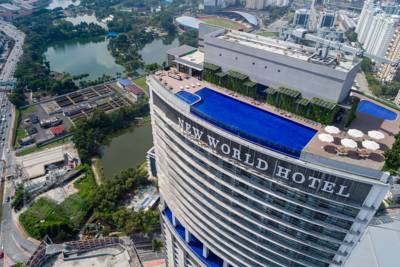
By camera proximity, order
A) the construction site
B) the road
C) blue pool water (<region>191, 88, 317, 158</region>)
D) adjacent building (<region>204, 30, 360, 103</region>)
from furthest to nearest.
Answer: the road → the construction site → adjacent building (<region>204, 30, 360, 103</region>) → blue pool water (<region>191, 88, 317, 158</region>)

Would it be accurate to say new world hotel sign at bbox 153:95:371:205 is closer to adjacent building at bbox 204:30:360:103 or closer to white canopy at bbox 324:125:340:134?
white canopy at bbox 324:125:340:134

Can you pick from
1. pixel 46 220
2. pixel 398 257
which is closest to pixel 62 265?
pixel 46 220

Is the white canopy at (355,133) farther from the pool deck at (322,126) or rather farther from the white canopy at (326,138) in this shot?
the white canopy at (326,138)

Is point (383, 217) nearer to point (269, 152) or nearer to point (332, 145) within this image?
point (332, 145)

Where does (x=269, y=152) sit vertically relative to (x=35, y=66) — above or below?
above

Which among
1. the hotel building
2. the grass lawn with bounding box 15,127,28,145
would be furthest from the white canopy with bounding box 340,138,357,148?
the grass lawn with bounding box 15,127,28,145
